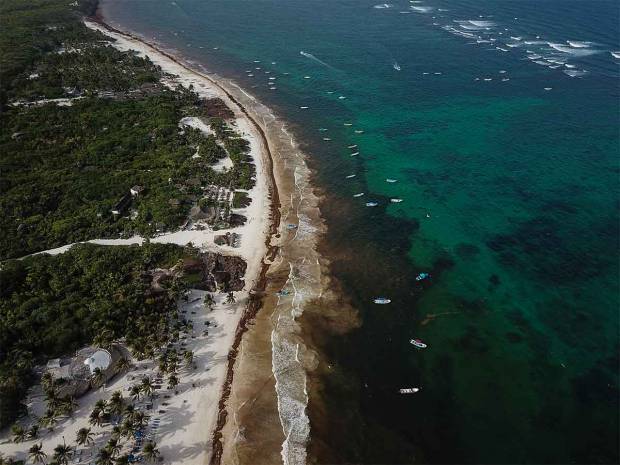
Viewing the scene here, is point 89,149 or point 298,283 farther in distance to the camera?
point 89,149

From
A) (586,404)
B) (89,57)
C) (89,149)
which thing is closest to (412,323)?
(586,404)

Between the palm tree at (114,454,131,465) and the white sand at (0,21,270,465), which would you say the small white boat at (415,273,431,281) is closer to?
the white sand at (0,21,270,465)

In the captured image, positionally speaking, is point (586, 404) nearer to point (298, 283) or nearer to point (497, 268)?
point (497, 268)

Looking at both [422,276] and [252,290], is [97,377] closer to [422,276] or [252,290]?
[252,290]

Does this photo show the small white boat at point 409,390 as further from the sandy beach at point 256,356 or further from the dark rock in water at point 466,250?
the dark rock in water at point 466,250

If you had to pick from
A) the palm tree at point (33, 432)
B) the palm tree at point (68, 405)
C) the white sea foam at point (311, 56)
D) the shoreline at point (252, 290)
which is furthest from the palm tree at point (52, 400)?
the white sea foam at point (311, 56)

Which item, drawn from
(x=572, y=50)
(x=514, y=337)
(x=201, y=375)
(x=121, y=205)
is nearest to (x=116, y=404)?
(x=201, y=375)
